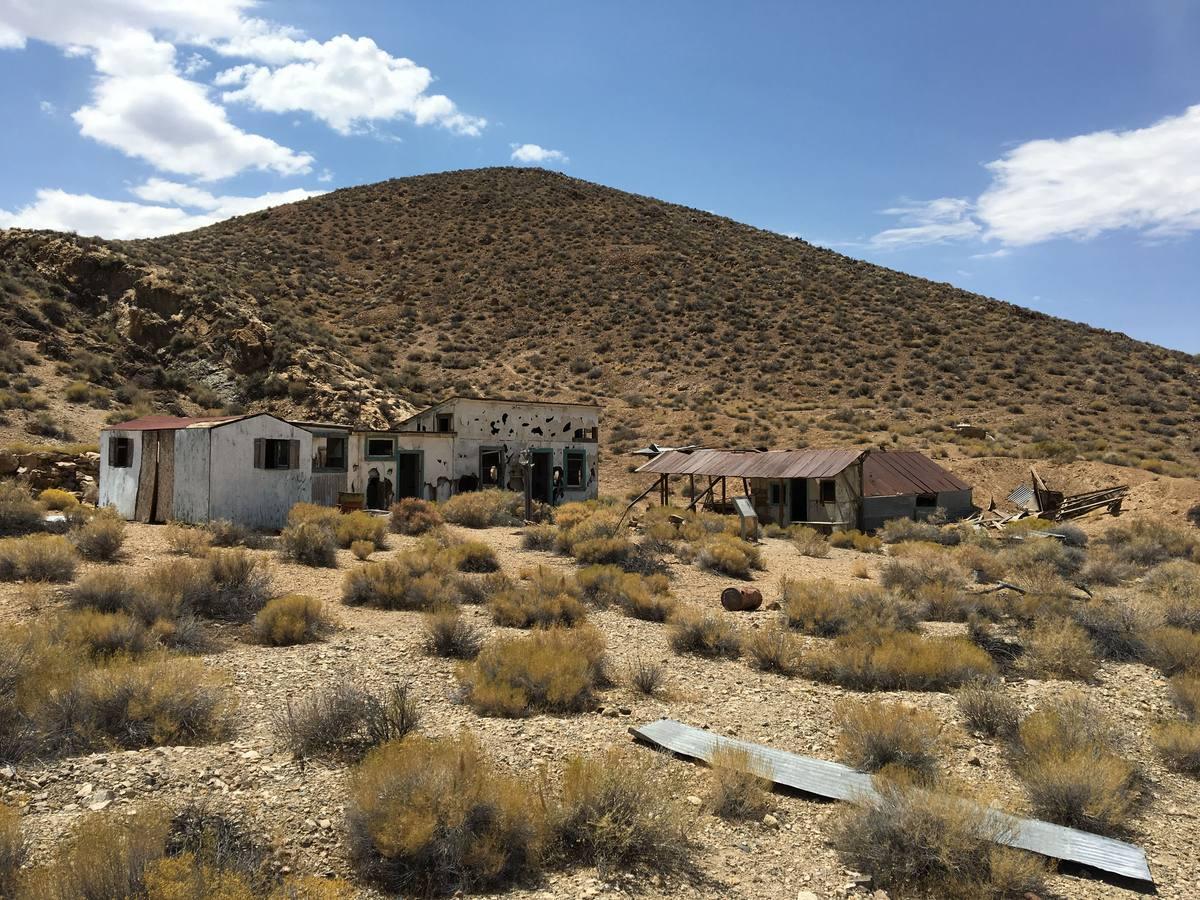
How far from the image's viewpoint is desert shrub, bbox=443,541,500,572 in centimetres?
1638

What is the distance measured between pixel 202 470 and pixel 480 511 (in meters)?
7.64

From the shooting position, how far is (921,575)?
53.3ft

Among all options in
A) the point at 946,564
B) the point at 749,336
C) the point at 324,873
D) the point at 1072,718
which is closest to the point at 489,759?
the point at 324,873

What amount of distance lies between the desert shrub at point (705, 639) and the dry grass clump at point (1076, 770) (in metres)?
4.09

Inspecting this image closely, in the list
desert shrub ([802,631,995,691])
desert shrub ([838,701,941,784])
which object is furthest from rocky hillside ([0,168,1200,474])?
desert shrub ([838,701,941,784])

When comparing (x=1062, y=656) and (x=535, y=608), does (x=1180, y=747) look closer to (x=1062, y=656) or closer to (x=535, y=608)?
(x=1062, y=656)

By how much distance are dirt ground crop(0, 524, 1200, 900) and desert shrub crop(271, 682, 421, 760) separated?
6.9 inches

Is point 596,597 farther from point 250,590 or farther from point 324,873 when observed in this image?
point 324,873

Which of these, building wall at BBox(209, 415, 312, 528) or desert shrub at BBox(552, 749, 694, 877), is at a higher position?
building wall at BBox(209, 415, 312, 528)

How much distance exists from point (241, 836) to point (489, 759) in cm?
206

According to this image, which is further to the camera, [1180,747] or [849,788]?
[1180,747]

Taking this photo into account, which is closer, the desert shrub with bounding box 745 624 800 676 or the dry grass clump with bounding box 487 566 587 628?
the desert shrub with bounding box 745 624 800 676

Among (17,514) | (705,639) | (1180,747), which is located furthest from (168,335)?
(1180,747)

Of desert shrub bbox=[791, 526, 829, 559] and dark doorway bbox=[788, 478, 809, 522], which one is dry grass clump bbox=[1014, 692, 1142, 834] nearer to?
desert shrub bbox=[791, 526, 829, 559]
